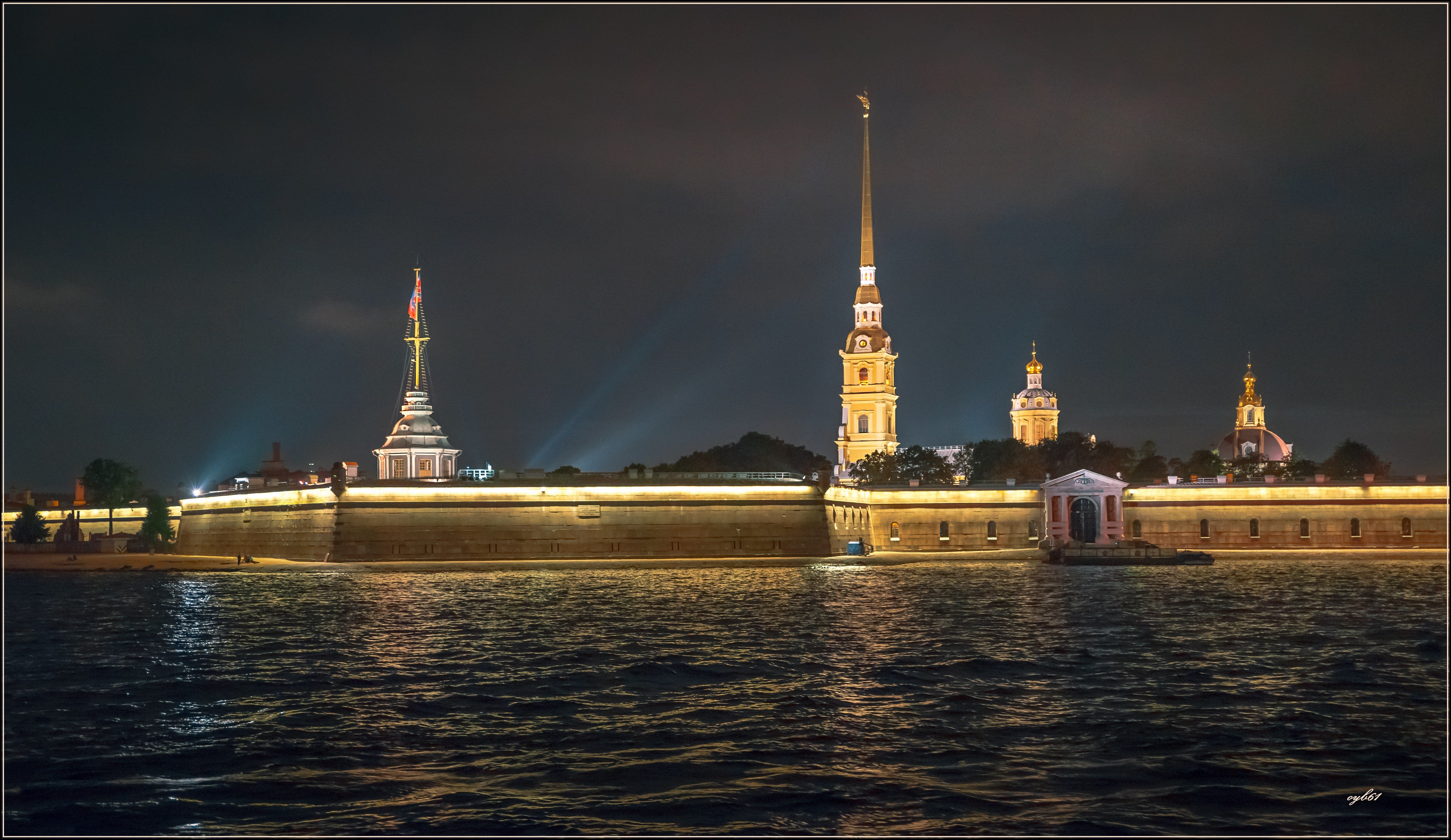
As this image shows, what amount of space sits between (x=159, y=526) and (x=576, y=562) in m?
51.0

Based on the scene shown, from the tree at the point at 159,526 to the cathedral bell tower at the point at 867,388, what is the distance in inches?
3118

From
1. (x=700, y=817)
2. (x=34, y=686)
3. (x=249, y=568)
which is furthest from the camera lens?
(x=249, y=568)

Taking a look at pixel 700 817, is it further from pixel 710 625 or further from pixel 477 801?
pixel 710 625

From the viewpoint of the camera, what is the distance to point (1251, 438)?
589 feet

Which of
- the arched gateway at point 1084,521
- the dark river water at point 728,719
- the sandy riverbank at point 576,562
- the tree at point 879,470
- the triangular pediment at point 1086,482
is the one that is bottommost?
the dark river water at point 728,719

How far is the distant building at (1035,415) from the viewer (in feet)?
639

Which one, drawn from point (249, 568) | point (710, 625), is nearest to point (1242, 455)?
point (249, 568)

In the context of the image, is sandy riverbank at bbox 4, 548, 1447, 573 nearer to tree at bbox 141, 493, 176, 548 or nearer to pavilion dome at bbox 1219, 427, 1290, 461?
tree at bbox 141, 493, 176, 548

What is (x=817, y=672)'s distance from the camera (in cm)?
3381

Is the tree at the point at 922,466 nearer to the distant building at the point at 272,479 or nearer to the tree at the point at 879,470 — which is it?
the tree at the point at 879,470

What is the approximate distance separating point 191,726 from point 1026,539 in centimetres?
8800

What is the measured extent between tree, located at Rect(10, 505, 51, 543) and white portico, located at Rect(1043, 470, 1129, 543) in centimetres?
8858

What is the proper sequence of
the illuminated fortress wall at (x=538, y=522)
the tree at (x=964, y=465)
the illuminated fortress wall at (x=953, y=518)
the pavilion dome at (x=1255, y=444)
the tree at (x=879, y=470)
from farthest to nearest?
the pavilion dome at (x=1255, y=444), the tree at (x=964, y=465), the tree at (x=879, y=470), the illuminated fortress wall at (x=953, y=518), the illuminated fortress wall at (x=538, y=522)

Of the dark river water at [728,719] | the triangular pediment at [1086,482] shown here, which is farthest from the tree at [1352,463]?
the dark river water at [728,719]
